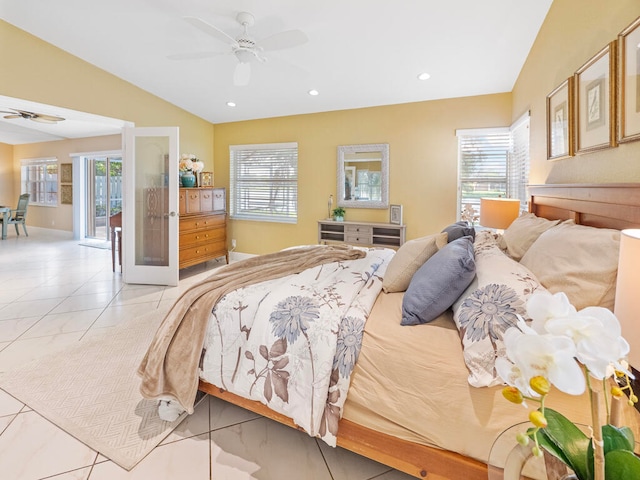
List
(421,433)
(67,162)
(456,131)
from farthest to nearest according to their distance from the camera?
(67,162)
(456,131)
(421,433)

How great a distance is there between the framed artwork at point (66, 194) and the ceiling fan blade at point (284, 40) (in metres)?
7.74

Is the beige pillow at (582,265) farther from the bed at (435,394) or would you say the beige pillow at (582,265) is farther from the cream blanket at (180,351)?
the cream blanket at (180,351)

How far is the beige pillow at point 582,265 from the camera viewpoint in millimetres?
1177

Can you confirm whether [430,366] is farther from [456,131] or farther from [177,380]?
[456,131]

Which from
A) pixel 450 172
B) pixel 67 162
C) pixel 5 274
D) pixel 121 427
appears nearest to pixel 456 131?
pixel 450 172

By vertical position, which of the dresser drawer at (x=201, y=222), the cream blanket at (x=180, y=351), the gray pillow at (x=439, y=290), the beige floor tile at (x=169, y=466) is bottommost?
the beige floor tile at (x=169, y=466)

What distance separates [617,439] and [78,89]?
17.3 feet

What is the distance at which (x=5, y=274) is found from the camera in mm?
4668

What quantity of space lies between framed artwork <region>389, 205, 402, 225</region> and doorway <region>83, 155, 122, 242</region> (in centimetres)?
694

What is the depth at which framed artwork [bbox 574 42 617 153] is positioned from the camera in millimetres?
1713

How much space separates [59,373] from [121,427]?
2.88ft

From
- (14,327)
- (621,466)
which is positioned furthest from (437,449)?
(14,327)

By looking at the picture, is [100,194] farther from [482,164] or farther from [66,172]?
Result: [482,164]

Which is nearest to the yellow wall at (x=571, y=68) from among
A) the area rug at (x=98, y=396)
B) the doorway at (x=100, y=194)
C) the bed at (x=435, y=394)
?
the bed at (x=435, y=394)
